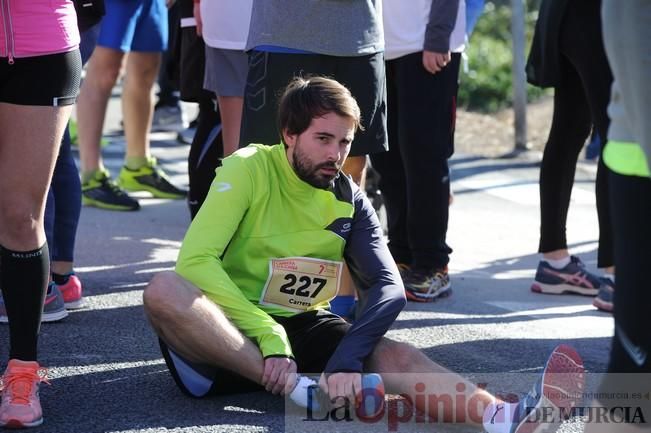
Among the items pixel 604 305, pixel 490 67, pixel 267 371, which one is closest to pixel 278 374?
pixel 267 371

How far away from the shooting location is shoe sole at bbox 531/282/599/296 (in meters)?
5.82

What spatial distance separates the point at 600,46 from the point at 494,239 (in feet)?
6.96

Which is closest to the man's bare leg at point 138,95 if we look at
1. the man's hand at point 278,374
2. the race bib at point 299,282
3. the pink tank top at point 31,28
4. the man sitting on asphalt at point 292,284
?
the man sitting on asphalt at point 292,284

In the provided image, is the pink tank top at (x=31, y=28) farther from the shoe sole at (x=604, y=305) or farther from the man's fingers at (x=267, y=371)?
the shoe sole at (x=604, y=305)

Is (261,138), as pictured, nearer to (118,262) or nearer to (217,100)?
(217,100)

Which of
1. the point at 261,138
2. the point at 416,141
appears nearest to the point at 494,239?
the point at 416,141

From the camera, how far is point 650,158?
256 cm

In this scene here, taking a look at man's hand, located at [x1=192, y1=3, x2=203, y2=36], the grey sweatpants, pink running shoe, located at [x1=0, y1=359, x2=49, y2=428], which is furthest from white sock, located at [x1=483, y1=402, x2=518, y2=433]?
man's hand, located at [x1=192, y1=3, x2=203, y2=36]

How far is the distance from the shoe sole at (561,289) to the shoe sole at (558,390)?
2.06m

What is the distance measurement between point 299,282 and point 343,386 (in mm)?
472

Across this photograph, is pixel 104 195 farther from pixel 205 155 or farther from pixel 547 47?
pixel 547 47

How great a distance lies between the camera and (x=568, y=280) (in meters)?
5.84

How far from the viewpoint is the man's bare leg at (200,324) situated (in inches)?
148

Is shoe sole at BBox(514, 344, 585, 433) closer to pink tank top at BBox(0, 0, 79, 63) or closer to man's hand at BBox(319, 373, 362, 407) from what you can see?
man's hand at BBox(319, 373, 362, 407)
